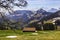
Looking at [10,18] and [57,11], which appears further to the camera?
[57,11]

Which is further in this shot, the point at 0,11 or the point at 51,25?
the point at 51,25

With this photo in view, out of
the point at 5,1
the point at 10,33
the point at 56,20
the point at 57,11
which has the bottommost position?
the point at 10,33

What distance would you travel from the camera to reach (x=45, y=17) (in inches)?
294

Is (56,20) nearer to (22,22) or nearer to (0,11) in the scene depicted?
(22,22)

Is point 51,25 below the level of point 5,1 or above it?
below

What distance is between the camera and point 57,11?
24.0ft

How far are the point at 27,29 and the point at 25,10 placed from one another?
1034mm

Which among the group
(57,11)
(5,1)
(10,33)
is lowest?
(10,33)

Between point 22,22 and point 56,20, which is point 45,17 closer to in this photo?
point 56,20

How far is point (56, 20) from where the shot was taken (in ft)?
23.7

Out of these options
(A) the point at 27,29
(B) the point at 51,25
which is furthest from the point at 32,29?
(B) the point at 51,25

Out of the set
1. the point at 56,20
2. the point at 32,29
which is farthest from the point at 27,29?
the point at 56,20

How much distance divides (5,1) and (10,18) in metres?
0.91

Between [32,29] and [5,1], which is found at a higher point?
[5,1]
